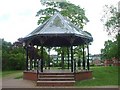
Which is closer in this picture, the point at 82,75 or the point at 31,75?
the point at 82,75

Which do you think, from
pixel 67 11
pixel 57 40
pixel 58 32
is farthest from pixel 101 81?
pixel 67 11

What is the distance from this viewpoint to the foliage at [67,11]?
33000mm

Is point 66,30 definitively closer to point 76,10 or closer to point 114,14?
point 114,14

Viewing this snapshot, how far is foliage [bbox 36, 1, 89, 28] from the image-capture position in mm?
33000

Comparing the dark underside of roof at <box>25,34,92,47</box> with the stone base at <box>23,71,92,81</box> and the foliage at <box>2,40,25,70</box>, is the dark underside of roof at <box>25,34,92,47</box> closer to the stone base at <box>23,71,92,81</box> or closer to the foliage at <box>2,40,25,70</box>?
the stone base at <box>23,71,92,81</box>

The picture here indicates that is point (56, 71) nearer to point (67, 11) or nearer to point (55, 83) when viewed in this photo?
point (55, 83)

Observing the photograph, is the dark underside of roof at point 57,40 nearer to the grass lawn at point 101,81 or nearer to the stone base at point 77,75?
the stone base at point 77,75

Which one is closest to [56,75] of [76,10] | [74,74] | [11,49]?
[74,74]

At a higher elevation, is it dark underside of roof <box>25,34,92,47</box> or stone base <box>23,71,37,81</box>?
dark underside of roof <box>25,34,92,47</box>

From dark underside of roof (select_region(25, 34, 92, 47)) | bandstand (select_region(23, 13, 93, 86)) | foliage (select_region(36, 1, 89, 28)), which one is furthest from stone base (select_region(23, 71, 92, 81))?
foliage (select_region(36, 1, 89, 28))

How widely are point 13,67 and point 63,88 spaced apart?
829 inches

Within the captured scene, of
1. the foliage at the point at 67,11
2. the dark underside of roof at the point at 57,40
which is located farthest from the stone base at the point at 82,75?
the foliage at the point at 67,11

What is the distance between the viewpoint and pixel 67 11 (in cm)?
3297

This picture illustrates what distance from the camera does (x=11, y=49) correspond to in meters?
40.8
